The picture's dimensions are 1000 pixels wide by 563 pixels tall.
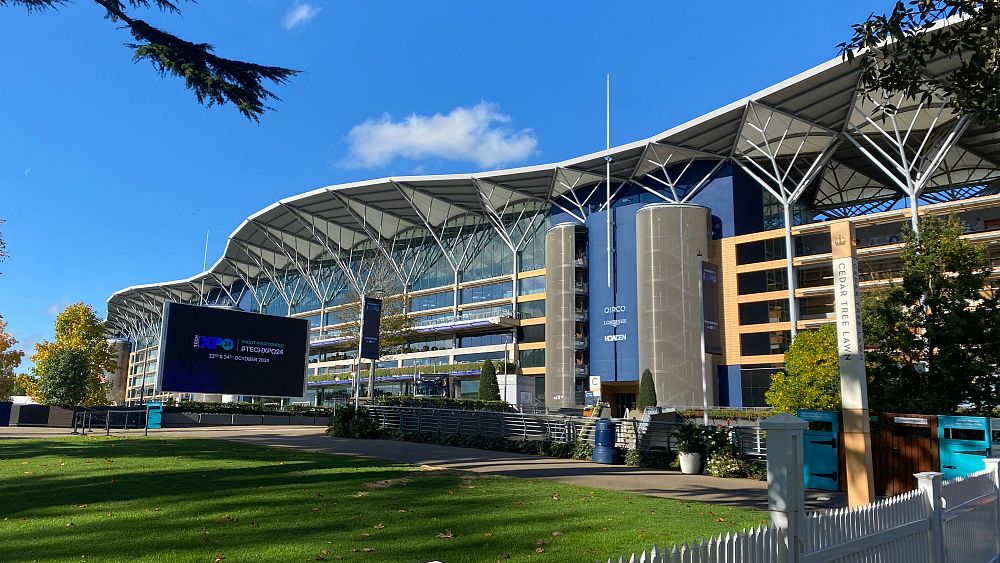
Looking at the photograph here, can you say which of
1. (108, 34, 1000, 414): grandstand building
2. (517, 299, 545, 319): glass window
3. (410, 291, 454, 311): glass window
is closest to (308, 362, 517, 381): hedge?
(108, 34, 1000, 414): grandstand building

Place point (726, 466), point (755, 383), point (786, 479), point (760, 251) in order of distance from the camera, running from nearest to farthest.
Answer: point (786, 479) < point (726, 466) < point (755, 383) < point (760, 251)

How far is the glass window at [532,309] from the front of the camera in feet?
257

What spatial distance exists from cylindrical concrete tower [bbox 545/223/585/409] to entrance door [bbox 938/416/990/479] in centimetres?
5413

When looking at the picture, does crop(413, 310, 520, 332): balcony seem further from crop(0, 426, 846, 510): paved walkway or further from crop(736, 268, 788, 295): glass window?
crop(0, 426, 846, 510): paved walkway

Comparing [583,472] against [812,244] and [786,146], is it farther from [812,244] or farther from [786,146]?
[786,146]

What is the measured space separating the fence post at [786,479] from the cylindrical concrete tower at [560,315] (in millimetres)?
63235

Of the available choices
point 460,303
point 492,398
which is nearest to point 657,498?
point 492,398

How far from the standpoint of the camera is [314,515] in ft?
34.9

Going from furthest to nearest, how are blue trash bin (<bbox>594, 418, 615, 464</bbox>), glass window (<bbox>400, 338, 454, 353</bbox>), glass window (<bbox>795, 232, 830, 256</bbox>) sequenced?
1. glass window (<bbox>400, 338, 454, 353</bbox>)
2. glass window (<bbox>795, 232, 830, 256</bbox>)
3. blue trash bin (<bbox>594, 418, 615, 464</bbox>)

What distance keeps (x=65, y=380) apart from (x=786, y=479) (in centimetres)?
5508

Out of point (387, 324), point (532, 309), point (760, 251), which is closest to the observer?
point (760, 251)

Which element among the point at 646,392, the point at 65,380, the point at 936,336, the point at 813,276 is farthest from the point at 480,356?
the point at 936,336

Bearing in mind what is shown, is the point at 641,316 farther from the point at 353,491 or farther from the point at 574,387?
the point at 353,491

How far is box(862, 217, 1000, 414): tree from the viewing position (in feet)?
68.5
